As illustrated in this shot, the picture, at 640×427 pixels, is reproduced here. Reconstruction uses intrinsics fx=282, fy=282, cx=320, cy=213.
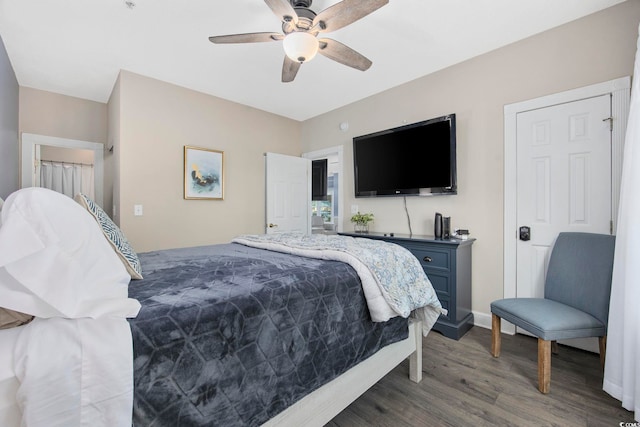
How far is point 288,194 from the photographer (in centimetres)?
443

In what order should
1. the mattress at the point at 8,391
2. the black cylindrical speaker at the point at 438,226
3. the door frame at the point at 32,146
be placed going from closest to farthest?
1. the mattress at the point at 8,391
2. the black cylindrical speaker at the point at 438,226
3. the door frame at the point at 32,146

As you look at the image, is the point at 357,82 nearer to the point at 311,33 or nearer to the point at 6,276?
the point at 311,33

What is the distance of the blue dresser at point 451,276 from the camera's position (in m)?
2.56

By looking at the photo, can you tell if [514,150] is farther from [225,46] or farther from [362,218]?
[225,46]

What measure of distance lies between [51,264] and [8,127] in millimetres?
3215

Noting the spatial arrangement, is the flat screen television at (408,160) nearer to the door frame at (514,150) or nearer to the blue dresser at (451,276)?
the door frame at (514,150)

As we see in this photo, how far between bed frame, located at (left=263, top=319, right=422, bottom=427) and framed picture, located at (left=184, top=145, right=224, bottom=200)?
2.88 m

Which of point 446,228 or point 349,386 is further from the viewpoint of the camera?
point 446,228

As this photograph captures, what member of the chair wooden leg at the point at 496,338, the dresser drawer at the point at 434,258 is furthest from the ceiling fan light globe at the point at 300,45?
the chair wooden leg at the point at 496,338

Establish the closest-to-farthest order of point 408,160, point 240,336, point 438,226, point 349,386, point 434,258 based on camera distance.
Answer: point 240,336
point 349,386
point 434,258
point 438,226
point 408,160

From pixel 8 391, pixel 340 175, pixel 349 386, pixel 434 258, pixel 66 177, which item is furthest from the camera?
pixel 66 177

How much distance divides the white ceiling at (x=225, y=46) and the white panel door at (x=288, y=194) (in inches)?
47.6

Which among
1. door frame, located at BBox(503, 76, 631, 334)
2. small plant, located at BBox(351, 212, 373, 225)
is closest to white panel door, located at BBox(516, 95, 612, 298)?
door frame, located at BBox(503, 76, 631, 334)

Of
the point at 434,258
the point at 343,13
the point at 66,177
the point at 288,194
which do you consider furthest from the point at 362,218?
the point at 66,177
